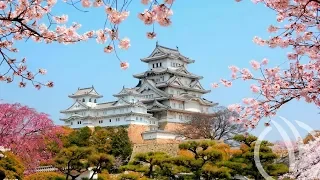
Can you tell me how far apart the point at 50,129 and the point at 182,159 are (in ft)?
15.6

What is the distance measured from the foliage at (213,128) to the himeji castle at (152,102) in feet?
4.57

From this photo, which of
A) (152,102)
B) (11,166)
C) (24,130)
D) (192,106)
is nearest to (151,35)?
(24,130)

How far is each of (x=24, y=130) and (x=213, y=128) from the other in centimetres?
2007

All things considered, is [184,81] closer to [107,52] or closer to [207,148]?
[207,148]

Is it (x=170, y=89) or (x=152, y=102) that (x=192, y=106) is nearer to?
(x=170, y=89)

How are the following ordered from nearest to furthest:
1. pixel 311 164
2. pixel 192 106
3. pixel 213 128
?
1. pixel 311 164
2. pixel 213 128
3. pixel 192 106

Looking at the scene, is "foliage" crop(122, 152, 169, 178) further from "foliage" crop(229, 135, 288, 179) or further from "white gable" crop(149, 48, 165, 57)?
"white gable" crop(149, 48, 165, 57)

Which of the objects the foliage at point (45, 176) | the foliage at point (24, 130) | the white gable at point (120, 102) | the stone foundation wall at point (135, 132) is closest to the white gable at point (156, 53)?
the white gable at point (120, 102)

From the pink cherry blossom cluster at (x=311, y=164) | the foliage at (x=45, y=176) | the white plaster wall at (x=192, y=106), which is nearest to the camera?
the pink cherry blossom cluster at (x=311, y=164)

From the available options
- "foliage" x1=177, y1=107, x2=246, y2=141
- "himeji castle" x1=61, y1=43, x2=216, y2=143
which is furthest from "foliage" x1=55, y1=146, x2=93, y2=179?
"foliage" x1=177, y1=107, x2=246, y2=141

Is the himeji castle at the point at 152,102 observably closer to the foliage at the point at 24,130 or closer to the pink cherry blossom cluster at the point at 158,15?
the foliage at the point at 24,130

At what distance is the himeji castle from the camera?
33031mm

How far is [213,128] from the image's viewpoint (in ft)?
102

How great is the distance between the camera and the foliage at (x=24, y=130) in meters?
11.9
